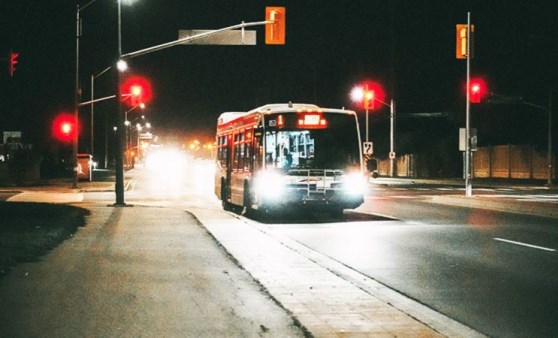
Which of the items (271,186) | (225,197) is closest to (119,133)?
(225,197)

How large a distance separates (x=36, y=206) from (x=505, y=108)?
178ft

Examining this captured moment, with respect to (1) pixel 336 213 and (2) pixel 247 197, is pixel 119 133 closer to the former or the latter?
(2) pixel 247 197

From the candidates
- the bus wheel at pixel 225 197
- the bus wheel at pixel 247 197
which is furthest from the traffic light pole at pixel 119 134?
the bus wheel at pixel 247 197

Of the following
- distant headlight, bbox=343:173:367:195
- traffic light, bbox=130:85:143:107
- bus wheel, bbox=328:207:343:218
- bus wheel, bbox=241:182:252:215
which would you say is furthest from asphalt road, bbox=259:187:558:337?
traffic light, bbox=130:85:143:107

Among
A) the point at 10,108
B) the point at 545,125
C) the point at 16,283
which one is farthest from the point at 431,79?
the point at 16,283

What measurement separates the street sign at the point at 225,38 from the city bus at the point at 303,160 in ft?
11.7

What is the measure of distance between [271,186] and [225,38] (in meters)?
7.11

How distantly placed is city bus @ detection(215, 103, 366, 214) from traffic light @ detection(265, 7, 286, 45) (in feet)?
6.07

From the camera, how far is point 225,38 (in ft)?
92.0

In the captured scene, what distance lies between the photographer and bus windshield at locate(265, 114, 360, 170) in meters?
23.2

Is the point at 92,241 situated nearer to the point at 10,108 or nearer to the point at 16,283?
the point at 16,283

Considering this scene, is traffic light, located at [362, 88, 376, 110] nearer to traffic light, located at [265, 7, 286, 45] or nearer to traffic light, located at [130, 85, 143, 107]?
traffic light, located at [130, 85, 143, 107]

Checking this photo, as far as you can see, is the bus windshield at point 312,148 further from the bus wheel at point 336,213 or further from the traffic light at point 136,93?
the traffic light at point 136,93

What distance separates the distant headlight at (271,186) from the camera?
22.8 metres
